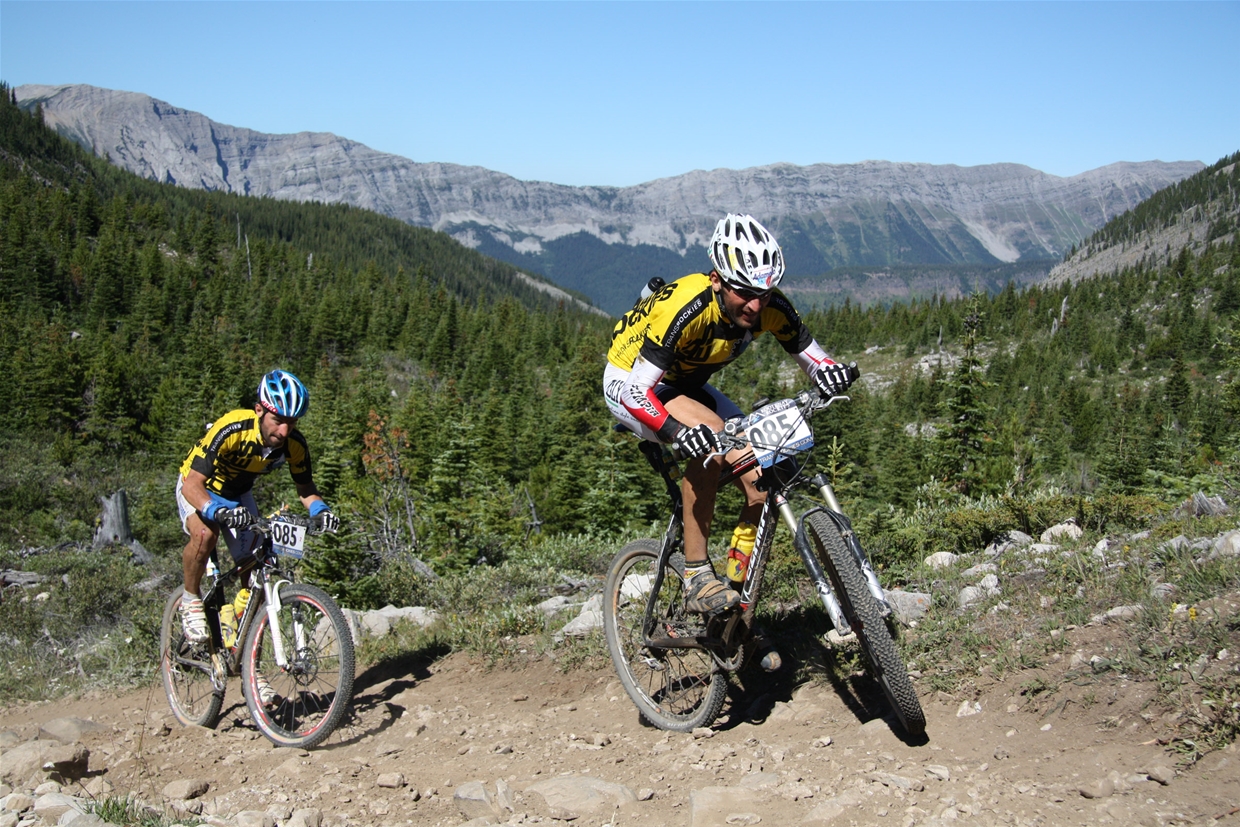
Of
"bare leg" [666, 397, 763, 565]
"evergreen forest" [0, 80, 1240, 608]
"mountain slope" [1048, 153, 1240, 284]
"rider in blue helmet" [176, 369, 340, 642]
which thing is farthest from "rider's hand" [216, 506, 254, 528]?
"mountain slope" [1048, 153, 1240, 284]

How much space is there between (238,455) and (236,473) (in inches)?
9.9

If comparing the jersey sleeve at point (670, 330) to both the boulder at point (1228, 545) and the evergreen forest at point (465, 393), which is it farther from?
the boulder at point (1228, 545)

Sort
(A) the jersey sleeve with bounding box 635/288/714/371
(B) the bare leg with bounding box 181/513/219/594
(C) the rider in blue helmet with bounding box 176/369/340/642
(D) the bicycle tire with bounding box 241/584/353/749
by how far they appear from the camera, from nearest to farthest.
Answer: (A) the jersey sleeve with bounding box 635/288/714/371 < (D) the bicycle tire with bounding box 241/584/353/749 < (C) the rider in blue helmet with bounding box 176/369/340/642 < (B) the bare leg with bounding box 181/513/219/594

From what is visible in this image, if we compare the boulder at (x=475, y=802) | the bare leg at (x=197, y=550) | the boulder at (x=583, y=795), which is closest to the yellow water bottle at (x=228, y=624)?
the bare leg at (x=197, y=550)

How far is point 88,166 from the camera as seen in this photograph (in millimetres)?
160000

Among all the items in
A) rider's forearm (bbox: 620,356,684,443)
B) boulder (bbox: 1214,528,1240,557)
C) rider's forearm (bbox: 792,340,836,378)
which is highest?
rider's forearm (bbox: 792,340,836,378)

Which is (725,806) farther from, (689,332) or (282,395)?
(282,395)

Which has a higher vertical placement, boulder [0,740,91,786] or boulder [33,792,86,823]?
boulder [33,792,86,823]

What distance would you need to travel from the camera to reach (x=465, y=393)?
83.1m

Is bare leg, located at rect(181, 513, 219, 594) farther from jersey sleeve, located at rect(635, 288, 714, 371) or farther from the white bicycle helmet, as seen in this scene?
the white bicycle helmet

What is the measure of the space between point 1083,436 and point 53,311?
105685 millimetres

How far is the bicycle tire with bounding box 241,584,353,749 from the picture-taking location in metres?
5.56

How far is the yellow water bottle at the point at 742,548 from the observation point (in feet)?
16.0

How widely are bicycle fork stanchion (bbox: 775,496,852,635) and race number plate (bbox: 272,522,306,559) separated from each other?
141 inches
